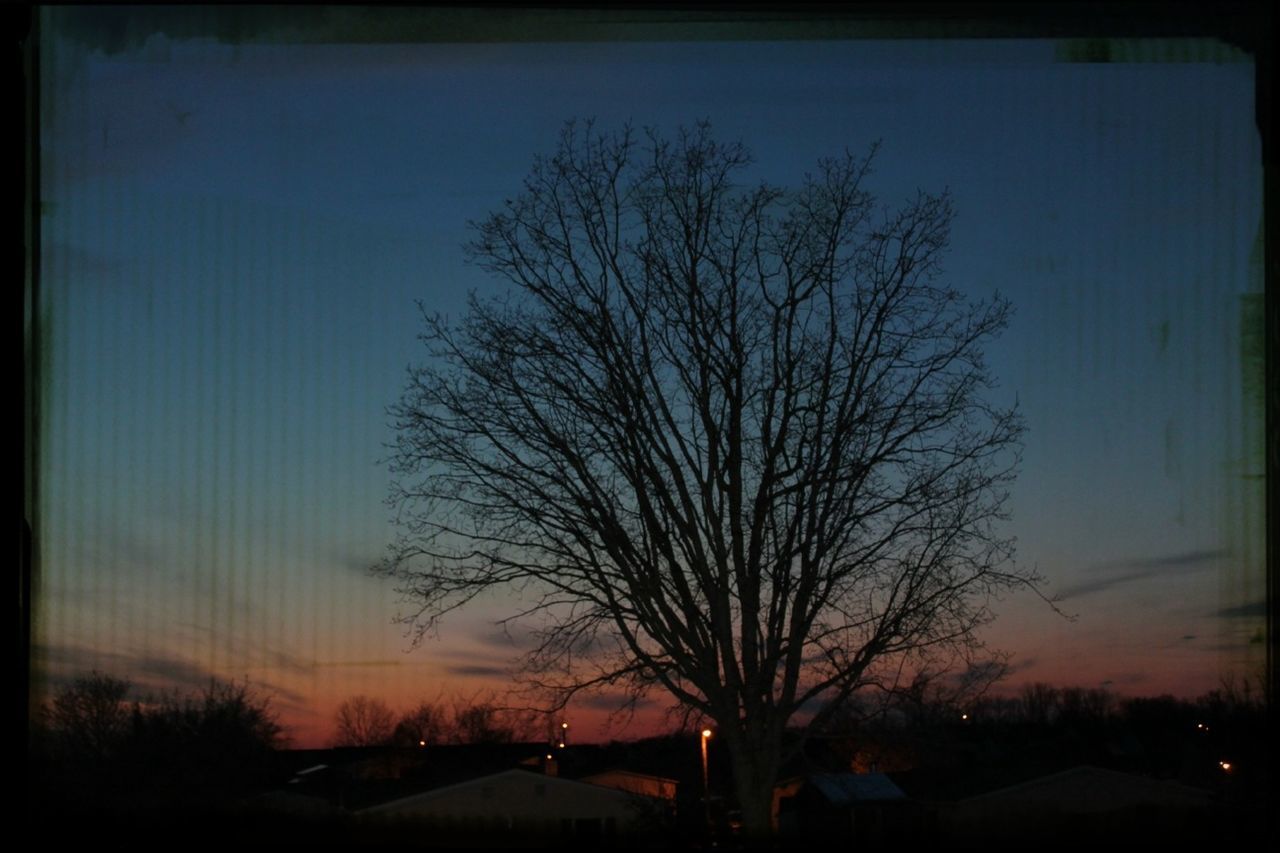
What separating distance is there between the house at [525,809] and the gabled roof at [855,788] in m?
1.02

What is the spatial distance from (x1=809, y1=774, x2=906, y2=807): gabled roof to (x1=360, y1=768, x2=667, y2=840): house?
3.34 ft

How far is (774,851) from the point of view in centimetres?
594

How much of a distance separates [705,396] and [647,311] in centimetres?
66

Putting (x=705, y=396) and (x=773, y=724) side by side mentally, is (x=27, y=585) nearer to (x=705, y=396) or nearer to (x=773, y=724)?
(x=705, y=396)

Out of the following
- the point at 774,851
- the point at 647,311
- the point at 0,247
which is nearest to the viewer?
the point at 0,247

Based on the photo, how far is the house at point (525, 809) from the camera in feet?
19.1

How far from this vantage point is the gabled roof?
6.62 metres

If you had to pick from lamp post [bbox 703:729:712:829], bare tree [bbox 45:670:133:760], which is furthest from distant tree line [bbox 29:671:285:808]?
lamp post [bbox 703:729:712:829]

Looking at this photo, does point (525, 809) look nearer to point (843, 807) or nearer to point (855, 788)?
point (843, 807)

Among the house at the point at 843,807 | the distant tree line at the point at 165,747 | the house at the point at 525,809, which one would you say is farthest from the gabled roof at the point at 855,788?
the distant tree line at the point at 165,747

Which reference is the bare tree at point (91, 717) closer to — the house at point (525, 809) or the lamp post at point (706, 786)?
the house at point (525, 809)

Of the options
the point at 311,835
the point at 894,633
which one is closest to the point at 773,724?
the point at 894,633

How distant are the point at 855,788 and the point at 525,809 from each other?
1.99 metres

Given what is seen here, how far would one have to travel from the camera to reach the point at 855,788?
6.96 meters
